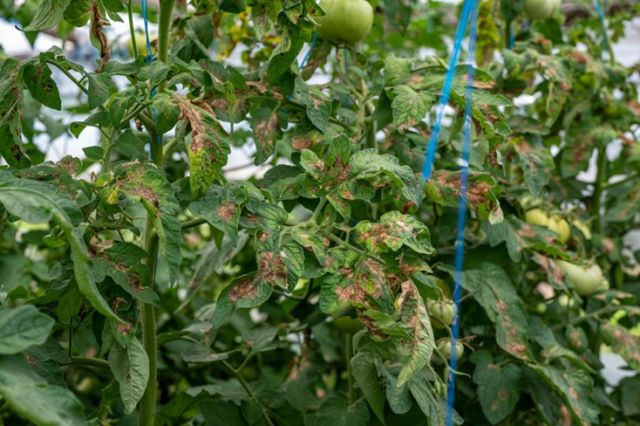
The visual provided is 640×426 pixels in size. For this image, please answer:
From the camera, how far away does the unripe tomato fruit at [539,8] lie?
5.59ft

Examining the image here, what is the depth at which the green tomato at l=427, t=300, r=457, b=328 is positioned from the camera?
1212mm

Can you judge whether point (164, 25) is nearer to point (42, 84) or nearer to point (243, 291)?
point (42, 84)

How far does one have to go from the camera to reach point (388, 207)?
145 centimetres

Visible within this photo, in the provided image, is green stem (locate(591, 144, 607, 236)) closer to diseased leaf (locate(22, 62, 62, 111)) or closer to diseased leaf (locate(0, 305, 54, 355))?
diseased leaf (locate(22, 62, 62, 111))

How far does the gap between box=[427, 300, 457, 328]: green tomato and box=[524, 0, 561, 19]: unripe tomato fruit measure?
74 centimetres

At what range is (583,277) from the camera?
5.40 ft

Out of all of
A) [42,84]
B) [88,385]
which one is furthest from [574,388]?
[88,385]

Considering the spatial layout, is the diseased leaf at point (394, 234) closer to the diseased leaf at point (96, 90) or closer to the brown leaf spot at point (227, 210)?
the brown leaf spot at point (227, 210)

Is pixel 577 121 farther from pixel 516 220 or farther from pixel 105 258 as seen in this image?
pixel 105 258

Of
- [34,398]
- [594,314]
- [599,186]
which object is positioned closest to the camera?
[34,398]

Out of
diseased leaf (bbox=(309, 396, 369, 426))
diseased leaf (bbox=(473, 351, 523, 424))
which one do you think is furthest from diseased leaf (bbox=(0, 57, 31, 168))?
diseased leaf (bbox=(473, 351, 523, 424))

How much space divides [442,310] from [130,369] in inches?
18.8

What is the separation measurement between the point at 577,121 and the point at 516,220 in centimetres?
51

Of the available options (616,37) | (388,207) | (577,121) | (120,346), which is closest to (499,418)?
(388,207)
